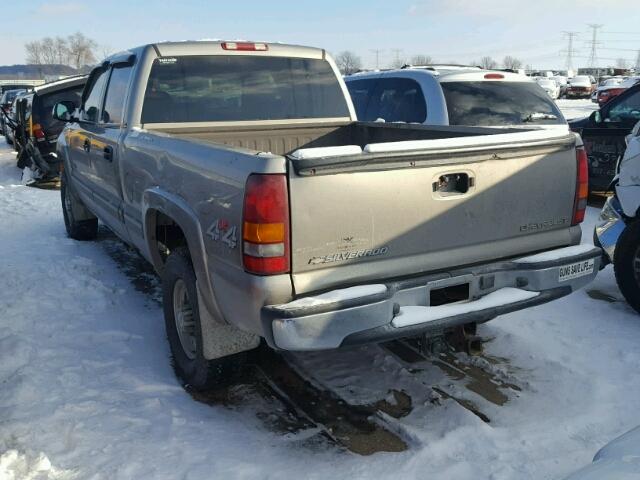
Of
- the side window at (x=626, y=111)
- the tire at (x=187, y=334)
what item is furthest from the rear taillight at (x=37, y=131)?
the side window at (x=626, y=111)

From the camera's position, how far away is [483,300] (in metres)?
3.29

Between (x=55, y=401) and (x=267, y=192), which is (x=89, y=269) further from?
(x=267, y=192)

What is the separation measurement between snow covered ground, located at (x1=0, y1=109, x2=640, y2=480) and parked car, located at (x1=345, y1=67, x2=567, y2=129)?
94.8 inches

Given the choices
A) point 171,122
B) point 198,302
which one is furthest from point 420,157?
point 171,122

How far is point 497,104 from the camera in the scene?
22.3 feet

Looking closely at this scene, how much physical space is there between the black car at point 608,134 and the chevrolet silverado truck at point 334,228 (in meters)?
4.60

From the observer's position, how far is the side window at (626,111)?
7.94 m

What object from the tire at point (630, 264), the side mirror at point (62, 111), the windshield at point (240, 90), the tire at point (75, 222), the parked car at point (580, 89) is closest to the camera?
the windshield at point (240, 90)

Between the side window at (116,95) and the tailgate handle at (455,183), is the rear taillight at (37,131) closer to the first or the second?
the side window at (116,95)

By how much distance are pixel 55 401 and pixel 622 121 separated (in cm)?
757

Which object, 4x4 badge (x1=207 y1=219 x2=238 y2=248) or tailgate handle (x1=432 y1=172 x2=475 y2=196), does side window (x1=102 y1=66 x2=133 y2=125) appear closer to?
4x4 badge (x1=207 y1=219 x2=238 y2=248)

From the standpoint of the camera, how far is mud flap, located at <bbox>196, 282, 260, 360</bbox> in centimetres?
345

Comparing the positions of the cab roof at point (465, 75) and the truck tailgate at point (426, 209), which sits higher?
the cab roof at point (465, 75)

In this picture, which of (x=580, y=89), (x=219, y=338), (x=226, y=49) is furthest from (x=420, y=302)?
(x=580, y=89)
